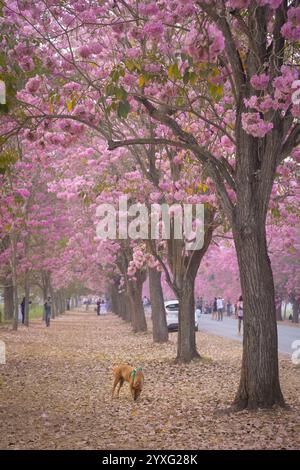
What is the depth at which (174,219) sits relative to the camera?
1592 centimetres

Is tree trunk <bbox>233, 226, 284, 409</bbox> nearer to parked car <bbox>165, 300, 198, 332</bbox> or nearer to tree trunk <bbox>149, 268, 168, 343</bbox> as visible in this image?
tree trunk <bbox>149, 268, 168, 343</bbox>

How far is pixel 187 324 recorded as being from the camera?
1587 cm

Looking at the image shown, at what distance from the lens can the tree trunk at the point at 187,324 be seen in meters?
15.7

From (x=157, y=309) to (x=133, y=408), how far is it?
40.5 feet

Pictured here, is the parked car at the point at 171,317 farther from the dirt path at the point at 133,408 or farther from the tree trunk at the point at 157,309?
the dirt path at the point at 133,408

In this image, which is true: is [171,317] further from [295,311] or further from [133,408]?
[133,408]

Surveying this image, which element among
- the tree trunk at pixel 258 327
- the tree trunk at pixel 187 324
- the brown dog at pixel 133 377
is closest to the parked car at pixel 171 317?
the tree trunk at pixel 187 324

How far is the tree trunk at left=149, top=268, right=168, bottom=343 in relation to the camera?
22031 mm

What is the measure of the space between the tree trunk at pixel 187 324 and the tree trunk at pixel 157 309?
237 inches

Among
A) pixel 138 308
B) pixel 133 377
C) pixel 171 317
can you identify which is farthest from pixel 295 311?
pixel 133 377

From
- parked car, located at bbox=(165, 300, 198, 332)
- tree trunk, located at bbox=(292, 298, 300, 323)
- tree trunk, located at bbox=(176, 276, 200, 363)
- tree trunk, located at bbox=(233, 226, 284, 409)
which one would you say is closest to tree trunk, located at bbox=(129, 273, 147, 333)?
parked car, located at bbox=(165, 300, 198, 332)

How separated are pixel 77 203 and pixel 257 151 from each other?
850 inches

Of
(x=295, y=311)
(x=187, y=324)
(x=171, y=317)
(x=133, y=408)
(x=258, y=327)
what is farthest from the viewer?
(x=295, y=311)
